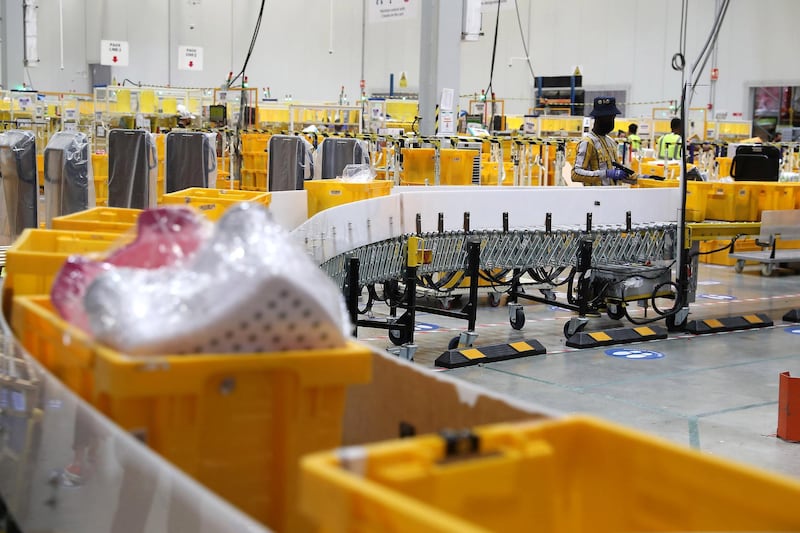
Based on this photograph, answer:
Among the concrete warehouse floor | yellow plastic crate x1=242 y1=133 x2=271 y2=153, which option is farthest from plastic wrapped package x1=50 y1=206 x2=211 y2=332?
yellow plastic crate x1=242 y1=133 x2=271 y2=153

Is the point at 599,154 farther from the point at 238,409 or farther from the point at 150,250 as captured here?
the point at 238,409

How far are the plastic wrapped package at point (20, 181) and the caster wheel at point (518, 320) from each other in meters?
4.07

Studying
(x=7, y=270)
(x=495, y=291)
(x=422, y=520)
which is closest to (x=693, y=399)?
(x=495, y=291)

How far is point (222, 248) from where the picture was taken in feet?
6.49

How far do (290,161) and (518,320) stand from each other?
2982 mm

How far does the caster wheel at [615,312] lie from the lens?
910 centimetres

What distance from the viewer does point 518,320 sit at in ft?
29.0

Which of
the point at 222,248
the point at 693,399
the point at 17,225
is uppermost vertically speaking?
the point at 222,248

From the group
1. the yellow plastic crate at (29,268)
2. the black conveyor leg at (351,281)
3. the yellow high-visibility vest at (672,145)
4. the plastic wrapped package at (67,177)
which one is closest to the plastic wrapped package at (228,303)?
the yellow plastic crate at (29,268)

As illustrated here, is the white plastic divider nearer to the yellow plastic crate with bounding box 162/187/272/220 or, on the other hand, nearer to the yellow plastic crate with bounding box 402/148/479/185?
the yellow plastic crate with bounding box 162/187/272/220

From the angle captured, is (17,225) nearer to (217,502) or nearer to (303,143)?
(303,143)

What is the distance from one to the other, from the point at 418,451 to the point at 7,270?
190cm

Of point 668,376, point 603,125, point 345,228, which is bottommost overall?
point 668,376

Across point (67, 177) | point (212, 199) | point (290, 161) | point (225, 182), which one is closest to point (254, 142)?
point (225, 182)
